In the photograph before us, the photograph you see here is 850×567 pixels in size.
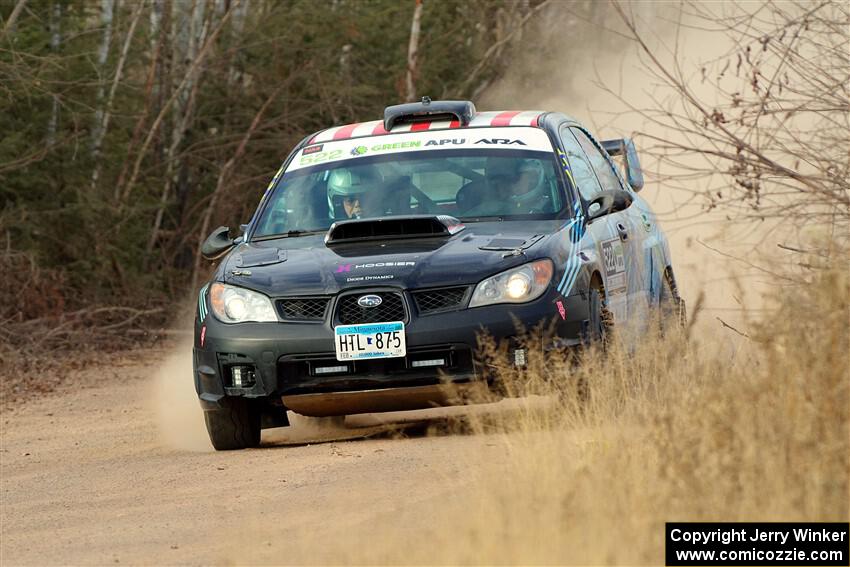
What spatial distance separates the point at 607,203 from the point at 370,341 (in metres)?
1.74

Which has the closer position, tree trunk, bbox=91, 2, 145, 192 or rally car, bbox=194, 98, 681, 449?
rally car, bbox=194, 98, 681, 449

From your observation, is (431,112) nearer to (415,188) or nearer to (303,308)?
(415,188)

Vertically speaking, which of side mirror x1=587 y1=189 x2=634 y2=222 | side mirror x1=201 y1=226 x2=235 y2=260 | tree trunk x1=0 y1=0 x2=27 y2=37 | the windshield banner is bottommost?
side mirror x1=201 y1=226 x2=235 y2=260

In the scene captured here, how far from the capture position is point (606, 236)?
32.4ft

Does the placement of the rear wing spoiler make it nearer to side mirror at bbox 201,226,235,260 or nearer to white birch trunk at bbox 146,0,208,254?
side mirror at bbox 201,226,235,260

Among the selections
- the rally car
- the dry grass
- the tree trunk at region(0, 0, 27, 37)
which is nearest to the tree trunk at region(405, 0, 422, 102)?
the tree trunk at region(0, 0, 27, 37)

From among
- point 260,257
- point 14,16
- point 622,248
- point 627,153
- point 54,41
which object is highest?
point 14,16

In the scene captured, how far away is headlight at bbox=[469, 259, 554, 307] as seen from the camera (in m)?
8.73

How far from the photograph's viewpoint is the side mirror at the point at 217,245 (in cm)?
1015

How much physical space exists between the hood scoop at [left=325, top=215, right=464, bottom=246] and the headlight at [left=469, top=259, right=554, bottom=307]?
24.3 inches

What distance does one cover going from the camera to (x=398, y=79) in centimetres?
2470

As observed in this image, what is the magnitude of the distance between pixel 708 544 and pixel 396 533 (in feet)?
3.80

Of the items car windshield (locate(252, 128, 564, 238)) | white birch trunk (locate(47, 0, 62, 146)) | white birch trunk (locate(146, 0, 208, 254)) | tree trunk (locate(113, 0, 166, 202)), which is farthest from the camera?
white birch trunk (locate(146, 0, 208, 254))

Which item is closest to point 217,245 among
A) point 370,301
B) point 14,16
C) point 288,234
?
point 288,234
